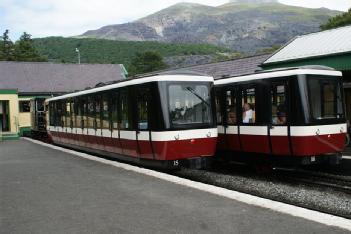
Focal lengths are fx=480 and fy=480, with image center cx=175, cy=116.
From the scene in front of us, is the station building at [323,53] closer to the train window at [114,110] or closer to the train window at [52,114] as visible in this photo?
the train window at [114,110]

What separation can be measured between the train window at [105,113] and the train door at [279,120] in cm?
594

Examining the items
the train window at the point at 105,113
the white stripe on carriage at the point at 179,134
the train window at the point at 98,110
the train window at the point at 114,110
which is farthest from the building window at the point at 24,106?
the white stripe on carriage at the point at 179,134

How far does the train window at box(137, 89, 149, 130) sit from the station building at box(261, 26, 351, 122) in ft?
24.5

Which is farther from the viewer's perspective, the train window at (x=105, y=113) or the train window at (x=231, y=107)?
the train window at (x=105, y=113)

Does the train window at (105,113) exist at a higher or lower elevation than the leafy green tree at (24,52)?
lower

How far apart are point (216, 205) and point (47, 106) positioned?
2070 centimetres

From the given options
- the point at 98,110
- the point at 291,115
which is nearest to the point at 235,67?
the point at 98,110

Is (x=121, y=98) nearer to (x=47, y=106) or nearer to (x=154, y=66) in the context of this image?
(x=47, y=106)

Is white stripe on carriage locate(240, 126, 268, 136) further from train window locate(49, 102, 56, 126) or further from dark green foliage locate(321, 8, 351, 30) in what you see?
dark green foliage locate(321, 8, 351, 30)

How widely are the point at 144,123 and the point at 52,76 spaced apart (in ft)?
112

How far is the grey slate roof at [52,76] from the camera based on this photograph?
42.2 meters

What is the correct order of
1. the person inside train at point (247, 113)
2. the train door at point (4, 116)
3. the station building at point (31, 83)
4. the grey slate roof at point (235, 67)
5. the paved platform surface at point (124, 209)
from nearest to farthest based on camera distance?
the paved platform surface at point (124, 209) < the person inside train at point (247, 113) < the grey slate roof at point (235, 67) < the station building at point (31, 83) < the train door at point (4, 116)

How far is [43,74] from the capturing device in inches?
1770

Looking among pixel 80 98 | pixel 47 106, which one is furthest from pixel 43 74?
pixel 80 98
